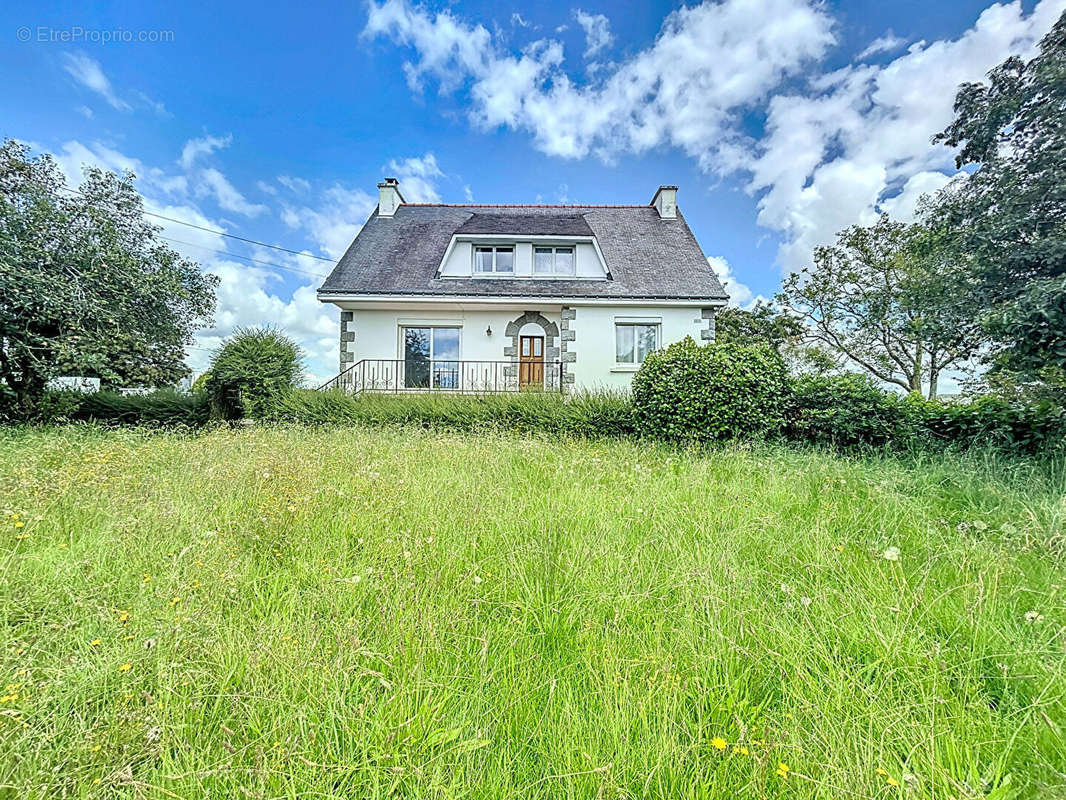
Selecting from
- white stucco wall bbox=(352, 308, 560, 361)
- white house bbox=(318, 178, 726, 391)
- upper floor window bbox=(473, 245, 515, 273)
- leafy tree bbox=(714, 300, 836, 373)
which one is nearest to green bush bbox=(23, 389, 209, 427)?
white house bbox=(318, 178, 726, 391)

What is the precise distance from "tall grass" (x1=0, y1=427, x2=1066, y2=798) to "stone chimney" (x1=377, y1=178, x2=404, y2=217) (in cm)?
1486

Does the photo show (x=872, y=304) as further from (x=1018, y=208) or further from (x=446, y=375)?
(x=446, y=375)

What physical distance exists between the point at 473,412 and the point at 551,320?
569 centimetres

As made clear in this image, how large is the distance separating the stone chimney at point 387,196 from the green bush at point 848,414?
50.9ft

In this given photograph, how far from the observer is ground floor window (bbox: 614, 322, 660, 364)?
12.7 meters

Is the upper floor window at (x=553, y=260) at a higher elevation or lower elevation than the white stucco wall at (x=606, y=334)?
higher

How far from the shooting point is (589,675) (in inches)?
63.9

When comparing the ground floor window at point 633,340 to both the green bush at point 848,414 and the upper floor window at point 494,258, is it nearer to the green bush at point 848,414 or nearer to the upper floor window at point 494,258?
Result: the upper floor window at point 494,258

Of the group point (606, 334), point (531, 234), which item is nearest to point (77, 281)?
point (531, 234)

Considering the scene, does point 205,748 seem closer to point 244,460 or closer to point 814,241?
point 244,460

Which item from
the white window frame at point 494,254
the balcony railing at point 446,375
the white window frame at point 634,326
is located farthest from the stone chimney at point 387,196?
the white window frame at point 634,326

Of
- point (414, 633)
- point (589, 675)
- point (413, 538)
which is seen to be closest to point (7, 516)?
point (413, 538)

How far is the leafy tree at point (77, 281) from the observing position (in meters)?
7.69

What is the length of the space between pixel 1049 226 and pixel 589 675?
7.88m
